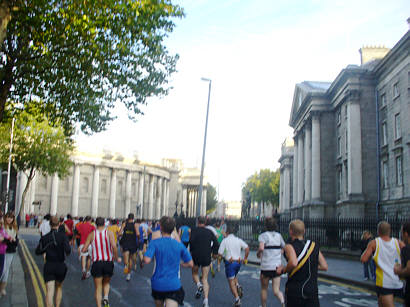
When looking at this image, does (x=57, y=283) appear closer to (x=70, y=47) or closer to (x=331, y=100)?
(x=70, y=47)

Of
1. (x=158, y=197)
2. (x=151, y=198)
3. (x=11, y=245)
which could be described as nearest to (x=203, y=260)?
(x=11, y=245)

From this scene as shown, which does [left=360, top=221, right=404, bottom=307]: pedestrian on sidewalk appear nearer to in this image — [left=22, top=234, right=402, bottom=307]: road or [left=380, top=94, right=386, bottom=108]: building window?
[left=22, top=234, right=402, bottom=307]: road

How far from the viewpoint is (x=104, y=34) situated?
14.7 m

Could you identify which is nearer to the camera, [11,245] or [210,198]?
[11,245]

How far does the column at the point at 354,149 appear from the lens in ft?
123

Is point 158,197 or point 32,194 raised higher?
point 158,197

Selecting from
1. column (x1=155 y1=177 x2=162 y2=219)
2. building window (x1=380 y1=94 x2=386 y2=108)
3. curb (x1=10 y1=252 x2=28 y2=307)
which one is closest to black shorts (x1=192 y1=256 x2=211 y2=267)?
curb (x1=10 y1=252 x2=28 y2=307)

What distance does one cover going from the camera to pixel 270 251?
923 centimetres

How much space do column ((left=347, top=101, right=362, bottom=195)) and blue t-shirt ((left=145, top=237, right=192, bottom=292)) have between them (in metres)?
33.1

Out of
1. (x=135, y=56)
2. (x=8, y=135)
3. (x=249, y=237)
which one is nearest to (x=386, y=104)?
(x=249, y=237)

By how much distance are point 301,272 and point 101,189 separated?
79374 millimetres

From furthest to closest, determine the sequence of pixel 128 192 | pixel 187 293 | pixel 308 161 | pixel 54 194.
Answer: pixel 128 192
pixel 54 194
pixel 308 161
pixel 187 293

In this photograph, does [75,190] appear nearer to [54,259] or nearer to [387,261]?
[54,259]

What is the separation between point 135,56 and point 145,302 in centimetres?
824
